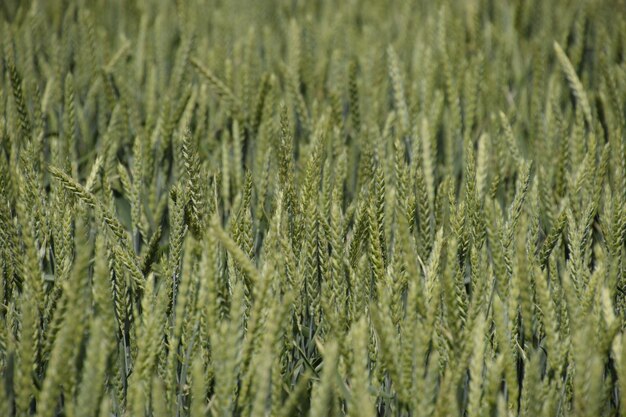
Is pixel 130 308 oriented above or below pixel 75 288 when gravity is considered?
below

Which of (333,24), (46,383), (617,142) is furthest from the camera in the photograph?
(333,24)

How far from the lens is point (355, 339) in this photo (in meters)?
0.77

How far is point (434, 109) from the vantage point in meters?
1.52

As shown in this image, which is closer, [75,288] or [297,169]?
[75,288]

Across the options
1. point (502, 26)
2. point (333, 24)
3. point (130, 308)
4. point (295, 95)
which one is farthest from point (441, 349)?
point (502, 26)

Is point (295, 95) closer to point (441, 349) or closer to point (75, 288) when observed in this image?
point (441, 349)

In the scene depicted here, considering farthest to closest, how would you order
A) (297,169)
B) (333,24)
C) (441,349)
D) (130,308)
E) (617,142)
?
(333,24)
(297,169)
(617,142)
(130,308)
(441,349)

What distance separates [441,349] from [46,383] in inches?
19.3

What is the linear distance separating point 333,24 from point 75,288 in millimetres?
1462

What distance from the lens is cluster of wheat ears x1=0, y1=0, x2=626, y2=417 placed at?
0.81 meters

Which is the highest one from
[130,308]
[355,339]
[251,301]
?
[355,339]

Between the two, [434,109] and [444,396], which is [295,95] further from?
[444,396]

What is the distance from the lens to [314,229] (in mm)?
989

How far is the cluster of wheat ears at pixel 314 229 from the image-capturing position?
81cm
